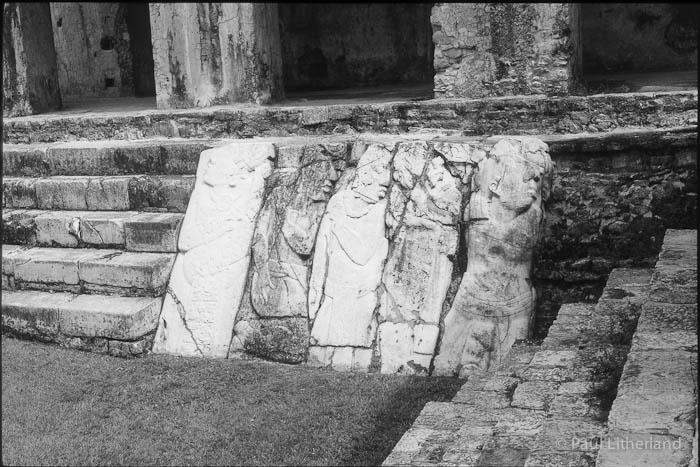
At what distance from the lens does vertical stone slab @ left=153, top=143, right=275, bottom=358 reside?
18.5ft

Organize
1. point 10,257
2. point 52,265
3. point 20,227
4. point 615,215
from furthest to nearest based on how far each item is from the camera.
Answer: point 20,227, point 10,257, point 52,265, point 615,215

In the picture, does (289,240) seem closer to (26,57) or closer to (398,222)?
(398,222)

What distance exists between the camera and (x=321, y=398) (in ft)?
15.2

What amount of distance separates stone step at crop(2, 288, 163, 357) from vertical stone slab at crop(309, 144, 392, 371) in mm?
1193

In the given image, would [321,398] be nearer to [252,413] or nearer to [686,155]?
[252,413]

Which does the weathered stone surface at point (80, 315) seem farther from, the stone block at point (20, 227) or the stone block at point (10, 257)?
the stone block at point (20, 227)

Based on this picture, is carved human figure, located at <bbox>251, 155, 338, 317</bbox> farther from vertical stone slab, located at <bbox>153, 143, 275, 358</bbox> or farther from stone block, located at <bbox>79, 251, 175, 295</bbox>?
stone block, located at <bbox>79, 251, 175, 295</bbox>

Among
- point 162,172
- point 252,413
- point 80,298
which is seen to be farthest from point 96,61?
point 252,413

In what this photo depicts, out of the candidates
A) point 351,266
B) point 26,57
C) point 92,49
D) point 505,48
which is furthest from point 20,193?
point 92,49

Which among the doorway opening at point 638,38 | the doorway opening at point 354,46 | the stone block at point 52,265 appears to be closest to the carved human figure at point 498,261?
the stone block at point 52,265

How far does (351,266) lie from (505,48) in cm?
223

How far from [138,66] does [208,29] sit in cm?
436

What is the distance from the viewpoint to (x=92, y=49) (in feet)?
36.8

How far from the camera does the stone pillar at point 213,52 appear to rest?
7449 millimetres
